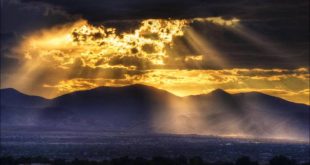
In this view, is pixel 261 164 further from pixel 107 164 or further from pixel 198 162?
pixel 107 164

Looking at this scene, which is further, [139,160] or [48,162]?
[48,162]

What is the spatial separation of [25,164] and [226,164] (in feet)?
144

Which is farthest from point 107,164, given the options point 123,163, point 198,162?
point 198,162

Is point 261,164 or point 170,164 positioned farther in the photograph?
point 261,164

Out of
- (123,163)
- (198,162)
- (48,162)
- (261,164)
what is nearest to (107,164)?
(123,163)

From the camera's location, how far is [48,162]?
175750mm

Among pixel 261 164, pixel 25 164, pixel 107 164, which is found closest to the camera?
pixel 107 164

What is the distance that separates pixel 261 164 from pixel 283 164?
27406 mm

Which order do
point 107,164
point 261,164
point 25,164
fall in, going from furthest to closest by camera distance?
point 261,164 → point 25,164 → point 107,164

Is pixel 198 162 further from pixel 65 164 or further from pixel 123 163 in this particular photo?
pixel 65 164

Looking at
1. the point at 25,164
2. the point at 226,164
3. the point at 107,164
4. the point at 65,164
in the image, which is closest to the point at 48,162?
the point at 25,164

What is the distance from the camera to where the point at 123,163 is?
154 metres

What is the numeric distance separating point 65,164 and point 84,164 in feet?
18.0

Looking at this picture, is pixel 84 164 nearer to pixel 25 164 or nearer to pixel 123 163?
pixel 123 163
